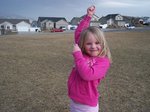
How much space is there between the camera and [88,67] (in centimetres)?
221

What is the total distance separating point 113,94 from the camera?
5.63m

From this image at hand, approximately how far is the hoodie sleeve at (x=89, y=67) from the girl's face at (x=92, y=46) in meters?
0.06

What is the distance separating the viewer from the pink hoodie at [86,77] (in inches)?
86.9

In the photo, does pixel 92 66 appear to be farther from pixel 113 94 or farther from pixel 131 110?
pixel 113 94

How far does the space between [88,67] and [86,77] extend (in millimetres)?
94

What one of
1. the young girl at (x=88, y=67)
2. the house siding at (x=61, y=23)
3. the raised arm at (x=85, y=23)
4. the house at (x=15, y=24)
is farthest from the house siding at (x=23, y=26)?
the young girl at (x=88, y=67)

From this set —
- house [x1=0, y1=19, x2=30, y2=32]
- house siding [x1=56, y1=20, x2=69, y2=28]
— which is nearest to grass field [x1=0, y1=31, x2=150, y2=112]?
house [x1=0, y1=19, x2=30, y2=32]

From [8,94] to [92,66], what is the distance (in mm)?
3841

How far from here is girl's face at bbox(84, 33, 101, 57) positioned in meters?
2.28

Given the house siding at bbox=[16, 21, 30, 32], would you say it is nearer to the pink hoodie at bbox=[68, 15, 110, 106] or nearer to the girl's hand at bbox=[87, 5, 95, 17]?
the girl's hand at bbox=[87, 5, 95, 17]

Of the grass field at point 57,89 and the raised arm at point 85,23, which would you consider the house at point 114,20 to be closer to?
the grass field at point 57,89

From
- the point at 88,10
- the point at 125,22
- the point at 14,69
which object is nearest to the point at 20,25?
the point at 125,22

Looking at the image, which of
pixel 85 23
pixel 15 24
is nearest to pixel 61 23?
pixel 15 24

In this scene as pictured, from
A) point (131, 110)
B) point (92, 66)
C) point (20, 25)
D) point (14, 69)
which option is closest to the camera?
point (92, 66)
